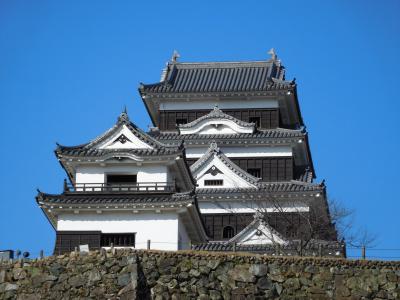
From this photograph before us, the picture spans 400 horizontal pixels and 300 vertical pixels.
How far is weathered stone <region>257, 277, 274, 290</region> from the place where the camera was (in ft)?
112

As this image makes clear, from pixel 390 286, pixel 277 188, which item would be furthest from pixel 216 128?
pixel 390 286

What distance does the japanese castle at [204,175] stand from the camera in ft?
142

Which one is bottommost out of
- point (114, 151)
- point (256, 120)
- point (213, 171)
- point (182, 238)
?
point (182, 238)

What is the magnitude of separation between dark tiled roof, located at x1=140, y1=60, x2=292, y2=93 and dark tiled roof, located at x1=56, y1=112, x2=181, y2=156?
10175 millimetres

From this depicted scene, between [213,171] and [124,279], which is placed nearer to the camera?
[124,279]

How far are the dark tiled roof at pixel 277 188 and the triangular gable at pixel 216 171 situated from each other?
1.62ft

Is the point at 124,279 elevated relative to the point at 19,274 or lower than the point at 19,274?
lower

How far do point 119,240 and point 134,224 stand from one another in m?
0.80

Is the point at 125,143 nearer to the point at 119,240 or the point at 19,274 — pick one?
the point at 119,240

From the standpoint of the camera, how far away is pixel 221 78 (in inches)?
2253

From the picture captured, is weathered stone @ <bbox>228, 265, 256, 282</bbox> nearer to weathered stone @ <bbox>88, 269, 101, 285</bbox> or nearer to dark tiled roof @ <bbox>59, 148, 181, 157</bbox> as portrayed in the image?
weathered stone @ <bbox>88, 269, 101, 285</bbox>

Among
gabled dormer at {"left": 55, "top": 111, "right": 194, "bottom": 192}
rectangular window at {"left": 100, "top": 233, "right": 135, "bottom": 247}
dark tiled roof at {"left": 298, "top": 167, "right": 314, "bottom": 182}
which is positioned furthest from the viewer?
dark tiled roof at {"left": 298, "top": 167, "right": 314, "bottom": 182}

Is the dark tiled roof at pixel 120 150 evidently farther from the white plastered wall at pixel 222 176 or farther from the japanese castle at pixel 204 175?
the white plastered wall at pixel 222 176

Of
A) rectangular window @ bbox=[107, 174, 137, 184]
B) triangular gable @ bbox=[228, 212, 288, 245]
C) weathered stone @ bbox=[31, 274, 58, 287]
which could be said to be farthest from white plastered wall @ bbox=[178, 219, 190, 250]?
weathered stone @ bbox=[31, 274, 58, 287]
